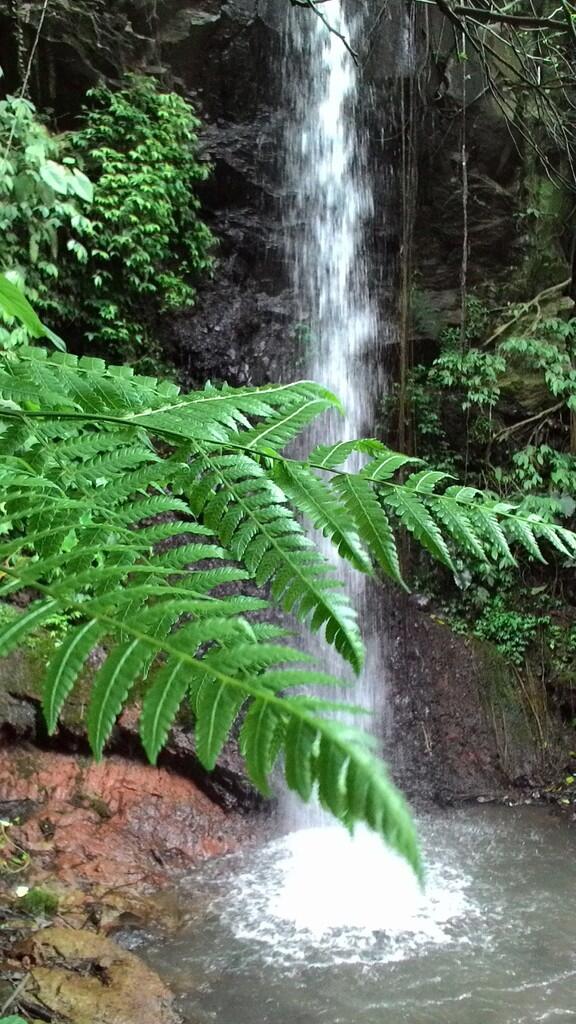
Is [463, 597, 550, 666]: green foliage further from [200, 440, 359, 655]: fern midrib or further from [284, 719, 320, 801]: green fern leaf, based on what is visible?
[284, 719, 320, 801]: green fern leaf

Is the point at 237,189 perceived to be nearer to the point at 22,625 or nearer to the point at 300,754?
the point at 22,625

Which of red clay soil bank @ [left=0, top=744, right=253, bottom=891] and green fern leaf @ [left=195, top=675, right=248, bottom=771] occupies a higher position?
green fern leaf @ [left=195, top=675, right=248, bottom=771]

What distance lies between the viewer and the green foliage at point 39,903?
3.60 metres

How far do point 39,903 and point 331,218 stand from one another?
24.6 feet

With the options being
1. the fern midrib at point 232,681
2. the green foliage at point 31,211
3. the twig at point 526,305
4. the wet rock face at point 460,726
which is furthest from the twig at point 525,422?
the fern midrib at point 232,681

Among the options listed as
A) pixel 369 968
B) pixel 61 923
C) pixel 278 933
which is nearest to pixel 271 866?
pixel 278 933

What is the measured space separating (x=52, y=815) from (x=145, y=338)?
15.5 feet

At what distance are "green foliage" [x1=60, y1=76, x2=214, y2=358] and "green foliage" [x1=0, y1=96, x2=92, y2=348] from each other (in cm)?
24

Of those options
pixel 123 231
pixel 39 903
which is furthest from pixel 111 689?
pixel 123 231

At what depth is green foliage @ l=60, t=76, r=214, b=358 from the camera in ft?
22.2

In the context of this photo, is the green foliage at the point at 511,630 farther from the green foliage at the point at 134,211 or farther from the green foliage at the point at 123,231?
the green foliage at the point at 134,211

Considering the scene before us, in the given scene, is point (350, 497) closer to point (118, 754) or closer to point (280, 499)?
point (280, 499)

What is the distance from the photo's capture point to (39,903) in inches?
144

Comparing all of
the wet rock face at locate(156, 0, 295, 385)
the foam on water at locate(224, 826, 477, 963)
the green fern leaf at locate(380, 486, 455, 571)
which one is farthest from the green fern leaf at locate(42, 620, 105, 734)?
the wet rock face at locate(156, 0, 295, 385)
